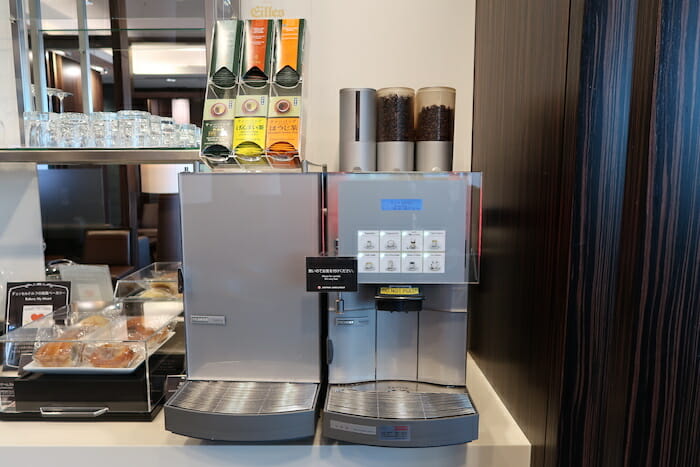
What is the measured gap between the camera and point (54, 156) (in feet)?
3.87

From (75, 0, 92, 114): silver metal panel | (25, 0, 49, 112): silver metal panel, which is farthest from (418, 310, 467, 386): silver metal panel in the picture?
(25, 0, 49, 112): silver metal panel

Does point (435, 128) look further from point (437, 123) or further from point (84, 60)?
point (84, 60)

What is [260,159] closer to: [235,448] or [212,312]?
[212,312]

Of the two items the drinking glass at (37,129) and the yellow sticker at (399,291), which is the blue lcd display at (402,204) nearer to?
the yellow sticker at (399,291)

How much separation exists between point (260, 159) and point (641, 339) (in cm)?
80

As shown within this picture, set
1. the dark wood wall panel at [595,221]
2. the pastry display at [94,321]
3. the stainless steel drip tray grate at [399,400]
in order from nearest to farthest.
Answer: the dark wood wall panel at [595,221] → the stainless steel drip tray grate at [399,400] → the pastry display at [94,321]

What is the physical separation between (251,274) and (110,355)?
0.38m

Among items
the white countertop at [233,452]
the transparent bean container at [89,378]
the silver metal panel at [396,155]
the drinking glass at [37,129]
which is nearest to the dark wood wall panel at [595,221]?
the white countertop at [233,452]

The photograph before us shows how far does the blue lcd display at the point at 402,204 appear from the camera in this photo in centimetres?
91

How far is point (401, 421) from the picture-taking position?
2.73ft

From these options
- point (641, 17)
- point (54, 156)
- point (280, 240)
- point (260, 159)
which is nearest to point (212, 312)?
point (280, 240)

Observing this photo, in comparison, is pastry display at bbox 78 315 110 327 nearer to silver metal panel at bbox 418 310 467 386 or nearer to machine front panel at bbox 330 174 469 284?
machine front panel at bbox 330 174 469 284

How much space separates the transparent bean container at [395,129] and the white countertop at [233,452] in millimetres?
583

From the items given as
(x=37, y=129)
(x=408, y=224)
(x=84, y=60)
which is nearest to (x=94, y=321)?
(x=37, y=129)
